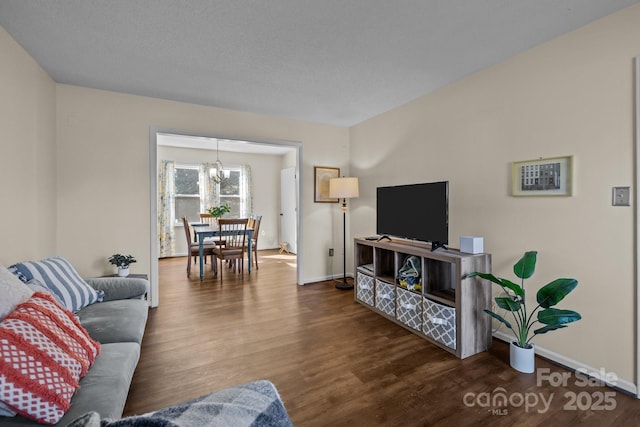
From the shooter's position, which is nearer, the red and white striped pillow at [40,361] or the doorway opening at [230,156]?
the red and white striped pillow at [40,361]

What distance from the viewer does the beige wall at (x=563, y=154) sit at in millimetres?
1862

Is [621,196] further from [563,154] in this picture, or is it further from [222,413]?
[222,413]

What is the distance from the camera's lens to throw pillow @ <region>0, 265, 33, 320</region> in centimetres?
129

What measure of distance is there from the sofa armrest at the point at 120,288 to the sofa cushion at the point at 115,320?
87mm

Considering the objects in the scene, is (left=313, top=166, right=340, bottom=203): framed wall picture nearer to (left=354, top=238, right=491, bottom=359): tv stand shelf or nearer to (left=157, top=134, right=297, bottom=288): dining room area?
(left=354, top=238, right=491, bottom=359): tv stand shelf

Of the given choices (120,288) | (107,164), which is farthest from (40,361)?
(107,164)

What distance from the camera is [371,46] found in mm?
2264

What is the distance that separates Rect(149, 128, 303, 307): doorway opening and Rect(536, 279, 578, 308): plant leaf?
116 inches

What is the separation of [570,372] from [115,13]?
394cm

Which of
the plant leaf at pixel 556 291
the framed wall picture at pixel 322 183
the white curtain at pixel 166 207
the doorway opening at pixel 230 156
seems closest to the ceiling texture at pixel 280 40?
the doorway opening at pixel 230 156

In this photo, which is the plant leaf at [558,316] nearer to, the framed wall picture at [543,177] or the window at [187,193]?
the framed wall picture at [543,177]

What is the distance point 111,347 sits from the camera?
156 centimetres

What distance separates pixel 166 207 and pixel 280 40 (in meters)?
5.33

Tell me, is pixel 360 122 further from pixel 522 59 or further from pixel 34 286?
pixel 34 286
